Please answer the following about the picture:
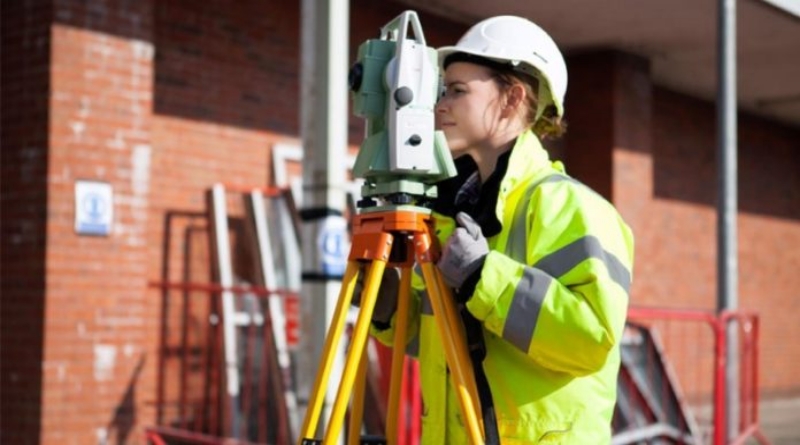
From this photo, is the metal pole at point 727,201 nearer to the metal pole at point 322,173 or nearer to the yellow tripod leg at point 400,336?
the metal pole at point 322,173

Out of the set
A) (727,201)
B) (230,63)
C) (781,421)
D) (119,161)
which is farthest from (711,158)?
(119,161)

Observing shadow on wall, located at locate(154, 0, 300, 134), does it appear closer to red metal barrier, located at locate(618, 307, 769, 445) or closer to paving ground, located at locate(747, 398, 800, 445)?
red metal barrier, located at locate(618, 307, 769, 445)

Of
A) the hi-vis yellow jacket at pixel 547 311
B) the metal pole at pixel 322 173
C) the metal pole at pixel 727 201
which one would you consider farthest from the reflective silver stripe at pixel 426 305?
the metal pole at pixel 727 201

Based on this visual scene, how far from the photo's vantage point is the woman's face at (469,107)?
2.67 m

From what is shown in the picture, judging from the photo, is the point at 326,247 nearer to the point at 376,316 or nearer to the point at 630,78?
the point at 376,316

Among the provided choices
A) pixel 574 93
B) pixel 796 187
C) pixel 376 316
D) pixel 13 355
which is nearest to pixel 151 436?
pixel 13 355

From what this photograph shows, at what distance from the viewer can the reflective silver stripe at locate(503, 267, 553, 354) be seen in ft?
7.86

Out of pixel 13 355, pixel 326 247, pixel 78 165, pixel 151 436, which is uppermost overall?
pixel 78 165

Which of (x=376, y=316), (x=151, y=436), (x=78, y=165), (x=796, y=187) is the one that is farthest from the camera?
(x=796, y=187)

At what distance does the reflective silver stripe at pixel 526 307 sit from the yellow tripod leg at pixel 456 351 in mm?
123

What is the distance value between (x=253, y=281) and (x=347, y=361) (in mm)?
5049

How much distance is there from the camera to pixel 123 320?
6488 mm

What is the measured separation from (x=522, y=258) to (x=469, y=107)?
378 mm

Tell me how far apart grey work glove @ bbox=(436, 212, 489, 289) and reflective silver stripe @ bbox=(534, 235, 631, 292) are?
5.5 inches
